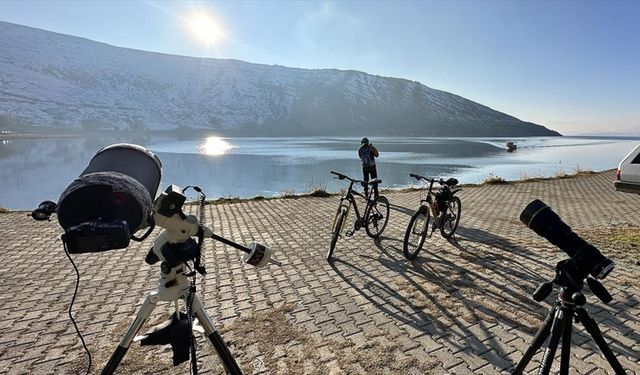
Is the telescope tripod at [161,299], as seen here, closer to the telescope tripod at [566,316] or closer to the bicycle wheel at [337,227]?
the telescope tripod at [566,316]

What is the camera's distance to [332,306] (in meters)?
4.01

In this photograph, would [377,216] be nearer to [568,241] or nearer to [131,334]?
[568,241]

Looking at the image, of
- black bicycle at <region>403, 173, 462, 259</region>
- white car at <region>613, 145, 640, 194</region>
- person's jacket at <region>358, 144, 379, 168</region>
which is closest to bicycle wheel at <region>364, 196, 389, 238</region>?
black bicycle at <region>403, 173, 462, 259</region>

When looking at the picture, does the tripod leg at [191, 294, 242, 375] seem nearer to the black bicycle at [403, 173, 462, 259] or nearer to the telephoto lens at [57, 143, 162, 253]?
the telephoto lens at [57, 143, 162, 253]

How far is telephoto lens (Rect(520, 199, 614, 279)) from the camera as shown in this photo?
167cm

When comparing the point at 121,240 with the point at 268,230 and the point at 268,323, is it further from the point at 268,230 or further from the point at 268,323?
the point at 268,230

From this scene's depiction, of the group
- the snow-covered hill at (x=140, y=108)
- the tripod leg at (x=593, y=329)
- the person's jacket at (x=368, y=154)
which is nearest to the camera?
the tripod leg at (x=593, y=329)

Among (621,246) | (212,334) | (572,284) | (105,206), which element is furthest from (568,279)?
(621,246)

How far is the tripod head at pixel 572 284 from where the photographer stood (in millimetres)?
1664

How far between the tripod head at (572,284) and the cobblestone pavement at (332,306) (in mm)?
1448

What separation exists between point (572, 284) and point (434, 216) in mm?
4335

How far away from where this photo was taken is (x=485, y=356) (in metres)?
3.06

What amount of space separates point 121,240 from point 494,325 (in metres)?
3.63

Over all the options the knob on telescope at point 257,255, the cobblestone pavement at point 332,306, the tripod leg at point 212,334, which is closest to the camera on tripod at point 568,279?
the cobblestone pavement at point 332,306
